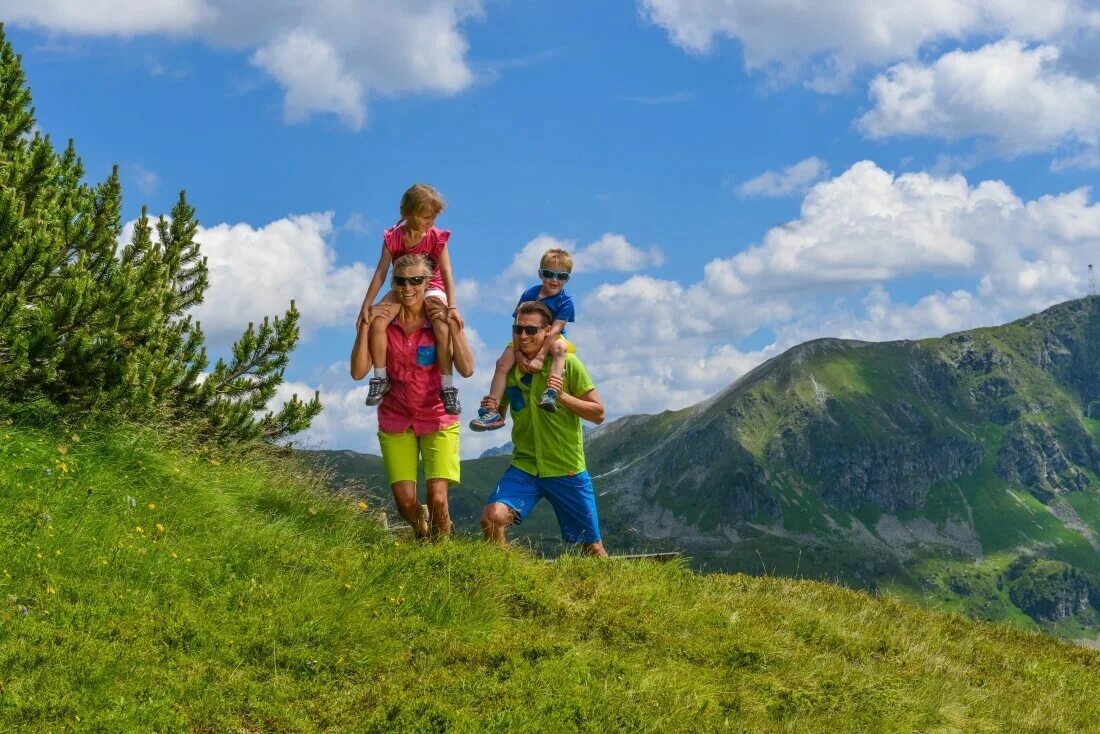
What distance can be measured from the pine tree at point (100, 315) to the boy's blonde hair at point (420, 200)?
4.11 m

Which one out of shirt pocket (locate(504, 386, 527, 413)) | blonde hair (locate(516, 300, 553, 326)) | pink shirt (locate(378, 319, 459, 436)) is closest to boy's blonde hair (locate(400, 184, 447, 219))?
pink shirt (locate(378, 319, 459, 436))

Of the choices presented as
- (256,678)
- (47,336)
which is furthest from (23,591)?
(47,336)

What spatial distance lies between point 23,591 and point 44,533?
99 cm

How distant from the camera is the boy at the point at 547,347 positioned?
34.8 ft

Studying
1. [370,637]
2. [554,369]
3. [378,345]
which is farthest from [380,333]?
[370,637]

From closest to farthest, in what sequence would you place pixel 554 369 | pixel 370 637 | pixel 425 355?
pixel 370 637 < pixel 425 355 < pixel 554 369

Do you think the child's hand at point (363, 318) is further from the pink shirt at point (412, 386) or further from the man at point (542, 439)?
the man at point (542, 439)

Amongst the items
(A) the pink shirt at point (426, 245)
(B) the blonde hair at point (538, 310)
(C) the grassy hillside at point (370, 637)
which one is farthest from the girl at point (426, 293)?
(C) the grassy hillside at point (370, 637)

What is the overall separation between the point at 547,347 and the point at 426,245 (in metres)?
1.81

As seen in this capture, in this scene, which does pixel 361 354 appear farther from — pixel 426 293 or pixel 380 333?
pixel 426 293

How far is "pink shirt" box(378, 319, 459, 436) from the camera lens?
10359 millimetres

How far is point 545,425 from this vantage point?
1100 centimetres

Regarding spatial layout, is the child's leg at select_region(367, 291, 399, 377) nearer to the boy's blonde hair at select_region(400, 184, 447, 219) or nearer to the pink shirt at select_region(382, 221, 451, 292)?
the pink shirt at select_region(382, 221, 451, 292)

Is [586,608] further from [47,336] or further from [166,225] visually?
[166,225]
